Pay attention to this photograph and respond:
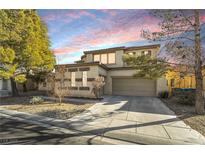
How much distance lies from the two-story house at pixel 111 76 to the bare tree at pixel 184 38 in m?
6.14

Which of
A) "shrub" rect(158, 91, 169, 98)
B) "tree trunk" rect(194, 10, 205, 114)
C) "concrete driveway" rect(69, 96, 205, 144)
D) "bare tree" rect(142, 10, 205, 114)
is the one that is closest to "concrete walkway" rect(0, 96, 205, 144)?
"concrete driveway" rect(69, 96, 205, 144)

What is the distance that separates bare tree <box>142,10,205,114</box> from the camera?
7.70m

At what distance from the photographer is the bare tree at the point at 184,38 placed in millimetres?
7695

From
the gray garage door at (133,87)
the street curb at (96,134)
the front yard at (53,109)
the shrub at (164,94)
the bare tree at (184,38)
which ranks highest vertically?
the bare tree at (184,38)

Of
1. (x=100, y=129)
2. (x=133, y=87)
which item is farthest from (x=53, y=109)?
(x=133, y=87)

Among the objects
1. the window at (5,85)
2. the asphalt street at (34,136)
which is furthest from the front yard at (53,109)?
the window at (5,85)

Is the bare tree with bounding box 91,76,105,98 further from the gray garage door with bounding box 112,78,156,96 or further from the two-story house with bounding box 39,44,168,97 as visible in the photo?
the gray garage door with bounding box 112,78,156,96

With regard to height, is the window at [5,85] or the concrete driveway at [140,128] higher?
the window at [5,85]

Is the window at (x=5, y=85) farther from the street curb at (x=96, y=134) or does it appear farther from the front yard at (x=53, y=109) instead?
the street curb at (x=96, y=134)

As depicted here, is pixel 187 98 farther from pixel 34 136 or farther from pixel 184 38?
pixel 34 136

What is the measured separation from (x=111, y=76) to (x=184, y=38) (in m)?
9.63

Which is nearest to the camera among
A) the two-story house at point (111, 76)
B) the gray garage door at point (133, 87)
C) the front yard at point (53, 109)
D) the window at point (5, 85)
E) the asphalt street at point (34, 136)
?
the asphalt street at point (34, 136)

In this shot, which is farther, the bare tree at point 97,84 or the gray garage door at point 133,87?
the gray garage door at point 133,87
